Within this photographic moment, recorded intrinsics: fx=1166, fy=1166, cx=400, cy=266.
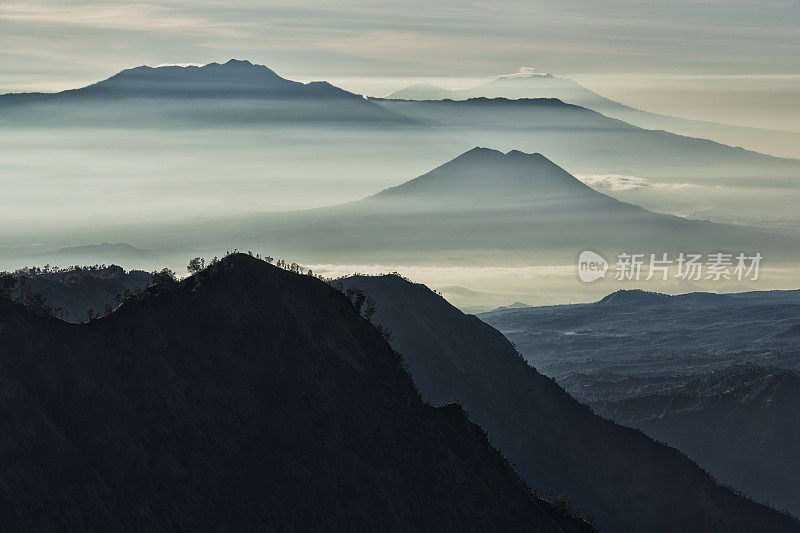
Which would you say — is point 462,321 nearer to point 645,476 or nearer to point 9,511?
point 645,476

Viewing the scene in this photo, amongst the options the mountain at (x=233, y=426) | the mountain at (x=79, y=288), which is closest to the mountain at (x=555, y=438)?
the mountain at (x=79, y=288)

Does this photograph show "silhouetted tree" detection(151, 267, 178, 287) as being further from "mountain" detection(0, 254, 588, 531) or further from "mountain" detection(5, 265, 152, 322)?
"mountain" detection(5, 265, 152, 322)

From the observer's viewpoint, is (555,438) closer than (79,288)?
No

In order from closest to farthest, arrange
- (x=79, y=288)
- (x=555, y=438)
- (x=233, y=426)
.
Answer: (x=233, y=426)
(x=79, y=288)
(x=555, y=438)

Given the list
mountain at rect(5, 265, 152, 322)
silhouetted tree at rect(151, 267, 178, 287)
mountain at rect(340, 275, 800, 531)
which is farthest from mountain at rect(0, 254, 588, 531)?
mountain at rect(340, 275, 800, 531)

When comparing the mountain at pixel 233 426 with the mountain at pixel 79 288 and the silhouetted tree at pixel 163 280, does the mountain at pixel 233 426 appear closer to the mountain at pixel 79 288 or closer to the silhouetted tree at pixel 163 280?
the silhouetted tree at pixel 163 280

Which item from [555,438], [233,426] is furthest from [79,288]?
[233,426]

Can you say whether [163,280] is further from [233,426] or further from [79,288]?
[79,288]
